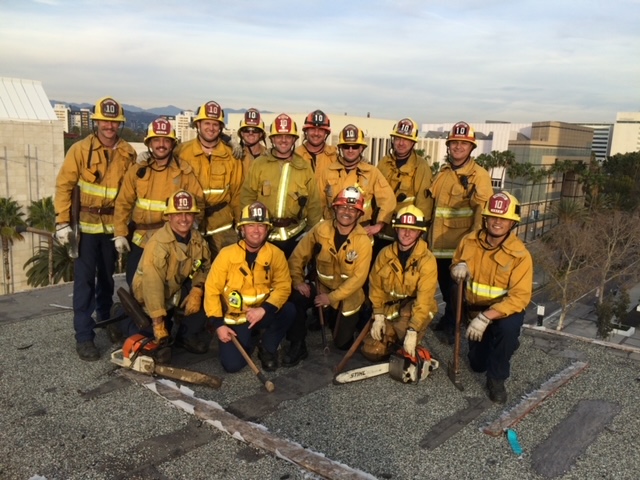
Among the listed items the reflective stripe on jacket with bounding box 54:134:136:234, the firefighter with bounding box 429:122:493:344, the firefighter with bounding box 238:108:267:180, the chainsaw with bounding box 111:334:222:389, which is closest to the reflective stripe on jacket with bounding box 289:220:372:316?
the firefighter with bounding box 429:122:493:344

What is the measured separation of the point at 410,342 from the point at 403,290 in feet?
1.91

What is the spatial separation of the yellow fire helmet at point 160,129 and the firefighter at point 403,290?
101 inches

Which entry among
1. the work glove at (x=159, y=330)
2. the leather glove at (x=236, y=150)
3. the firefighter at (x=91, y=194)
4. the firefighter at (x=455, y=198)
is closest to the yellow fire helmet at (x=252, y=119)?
the leather glove at (x=236, y=150)

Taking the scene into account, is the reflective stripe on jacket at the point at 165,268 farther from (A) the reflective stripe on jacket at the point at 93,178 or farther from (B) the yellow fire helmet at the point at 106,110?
(B) the yellow fire helmet at the point at 106,110

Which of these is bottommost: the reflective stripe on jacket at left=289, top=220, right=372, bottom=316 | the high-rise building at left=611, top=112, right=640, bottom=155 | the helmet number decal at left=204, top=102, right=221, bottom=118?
the reflective stripe on jacket at left=289, top=220, right=372, bottom=316

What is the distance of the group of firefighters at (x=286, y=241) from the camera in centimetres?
487

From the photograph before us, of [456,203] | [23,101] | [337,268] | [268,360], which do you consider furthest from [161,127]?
[23,101]

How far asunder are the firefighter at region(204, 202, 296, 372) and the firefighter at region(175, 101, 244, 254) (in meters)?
1.22

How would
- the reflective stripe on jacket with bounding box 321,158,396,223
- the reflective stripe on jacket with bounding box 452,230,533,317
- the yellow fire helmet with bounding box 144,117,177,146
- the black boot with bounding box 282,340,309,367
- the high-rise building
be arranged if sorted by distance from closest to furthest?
the reflective stripe on jacket with bounding box 452,230,533,317 < the black boot with bounding box 282,340,309,367 < the yellow fire helmet with bounding box 144,117,177,146 < the reflective stripe on jacket with bounding box 321,158,396,223 < the high-rise building

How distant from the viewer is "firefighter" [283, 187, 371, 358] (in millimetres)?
5246

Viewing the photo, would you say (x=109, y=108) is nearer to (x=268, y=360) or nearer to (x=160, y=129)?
(x=160, y=129)

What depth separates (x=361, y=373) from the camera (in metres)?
4.84

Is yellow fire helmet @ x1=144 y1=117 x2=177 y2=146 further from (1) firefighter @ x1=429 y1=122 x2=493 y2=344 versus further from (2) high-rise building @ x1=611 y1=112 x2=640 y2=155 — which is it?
(2) high-rise building @ x1=611 y1=112 x2=640 y2=155

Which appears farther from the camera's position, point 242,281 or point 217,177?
point 217,177
